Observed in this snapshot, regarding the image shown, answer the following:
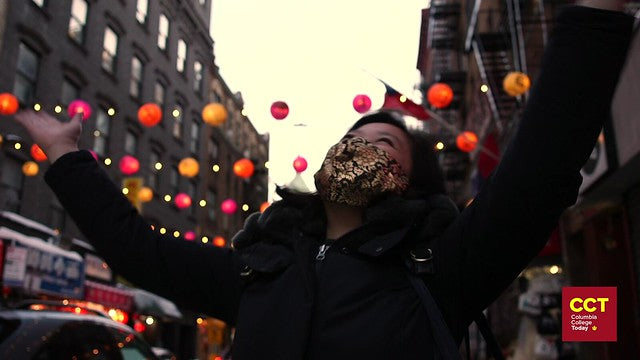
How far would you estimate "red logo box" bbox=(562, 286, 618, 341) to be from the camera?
229cm

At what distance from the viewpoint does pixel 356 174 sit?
2053 millimetres

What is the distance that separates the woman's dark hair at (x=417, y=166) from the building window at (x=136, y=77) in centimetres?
1988

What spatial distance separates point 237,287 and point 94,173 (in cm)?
62

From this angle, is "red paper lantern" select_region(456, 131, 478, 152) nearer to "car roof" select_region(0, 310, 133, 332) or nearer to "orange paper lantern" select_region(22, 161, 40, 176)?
"car roof" select_region(0, 310, 133, 332)

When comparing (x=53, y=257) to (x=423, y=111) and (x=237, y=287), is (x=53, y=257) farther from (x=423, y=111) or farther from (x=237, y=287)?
(x=237, y=287)

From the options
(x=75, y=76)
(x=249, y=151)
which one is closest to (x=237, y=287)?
(x=75, y=76)

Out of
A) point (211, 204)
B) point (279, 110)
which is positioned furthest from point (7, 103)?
point (211, 204)

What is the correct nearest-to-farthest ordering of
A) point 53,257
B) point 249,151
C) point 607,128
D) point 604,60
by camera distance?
point 604,60 → point 607,128 → point 53,257 → point 249,151

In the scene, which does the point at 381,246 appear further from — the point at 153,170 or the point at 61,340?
the point at 153,170

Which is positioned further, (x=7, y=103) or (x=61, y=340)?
(x=7, y=103)

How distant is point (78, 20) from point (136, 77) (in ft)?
17.4

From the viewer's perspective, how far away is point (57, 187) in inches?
84.8

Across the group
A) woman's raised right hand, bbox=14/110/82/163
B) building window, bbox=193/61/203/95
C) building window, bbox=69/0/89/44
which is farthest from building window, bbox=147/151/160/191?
woman's raised right hand, bbox=14/110/82/163

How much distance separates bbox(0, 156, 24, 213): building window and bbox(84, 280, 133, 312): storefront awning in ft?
10.3
